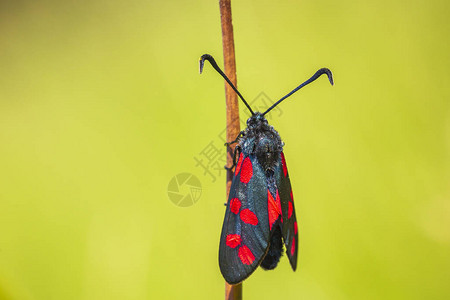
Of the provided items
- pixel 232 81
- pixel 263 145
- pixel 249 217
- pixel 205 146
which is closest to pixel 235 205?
pixel 249 217

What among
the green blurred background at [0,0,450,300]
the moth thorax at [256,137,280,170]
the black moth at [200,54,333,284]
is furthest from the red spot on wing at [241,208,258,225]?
the green blurred background at [0,0,450,300]

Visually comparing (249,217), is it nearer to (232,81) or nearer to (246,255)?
(246,255)

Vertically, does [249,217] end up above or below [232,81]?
below

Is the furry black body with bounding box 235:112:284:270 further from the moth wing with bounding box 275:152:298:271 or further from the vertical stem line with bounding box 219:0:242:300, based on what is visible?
the vertical stem line with bounding box 219:0:242:300

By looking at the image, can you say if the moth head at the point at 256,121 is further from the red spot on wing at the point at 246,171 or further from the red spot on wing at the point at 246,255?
the red spot on wing at the point at 246,255

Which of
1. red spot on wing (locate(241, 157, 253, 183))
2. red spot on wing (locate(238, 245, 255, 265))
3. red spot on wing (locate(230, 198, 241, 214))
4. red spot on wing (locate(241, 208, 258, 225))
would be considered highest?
red spot on wing (locate(241, 157, 253, 183))

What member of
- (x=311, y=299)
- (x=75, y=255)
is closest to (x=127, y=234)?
(x=75, y=255)
